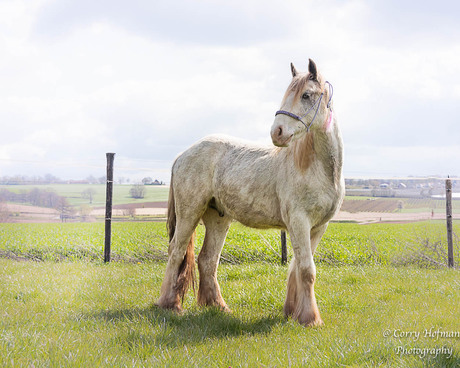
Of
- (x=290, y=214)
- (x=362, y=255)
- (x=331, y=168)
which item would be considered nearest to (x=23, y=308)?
(x=290, y=214)

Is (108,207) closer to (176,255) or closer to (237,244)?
(237,244)

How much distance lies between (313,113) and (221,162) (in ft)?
4.68

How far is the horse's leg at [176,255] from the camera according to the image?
531cm

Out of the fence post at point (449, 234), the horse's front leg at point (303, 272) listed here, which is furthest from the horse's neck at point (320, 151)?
the fence post at point (449, 234)

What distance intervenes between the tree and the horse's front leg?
7129 mm

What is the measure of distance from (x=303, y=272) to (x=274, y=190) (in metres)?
0.96

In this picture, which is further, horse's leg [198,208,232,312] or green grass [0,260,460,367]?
horse's leg [198,208,232,312]

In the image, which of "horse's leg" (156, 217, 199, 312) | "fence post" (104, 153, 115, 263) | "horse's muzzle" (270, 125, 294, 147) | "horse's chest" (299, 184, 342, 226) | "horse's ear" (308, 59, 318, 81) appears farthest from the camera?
"fence post" (104, 153, 115, 263)

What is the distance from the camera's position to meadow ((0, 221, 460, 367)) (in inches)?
133

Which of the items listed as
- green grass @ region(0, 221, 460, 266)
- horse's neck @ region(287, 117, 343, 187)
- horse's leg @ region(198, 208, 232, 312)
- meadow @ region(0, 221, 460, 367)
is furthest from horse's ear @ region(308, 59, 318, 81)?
green grass @ region(0, 221, 460, 266)

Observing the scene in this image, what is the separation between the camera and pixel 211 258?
18.0ft

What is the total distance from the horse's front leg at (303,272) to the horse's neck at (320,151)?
1.87ft

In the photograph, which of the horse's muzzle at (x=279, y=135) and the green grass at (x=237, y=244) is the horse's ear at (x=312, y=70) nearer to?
the horse's muzzle at (x=279, y=135)

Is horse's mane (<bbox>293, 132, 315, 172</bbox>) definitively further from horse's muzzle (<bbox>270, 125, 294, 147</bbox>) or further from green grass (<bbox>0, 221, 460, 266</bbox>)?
green grass (<bbox>0, 221, 460, 266</bbox>)
